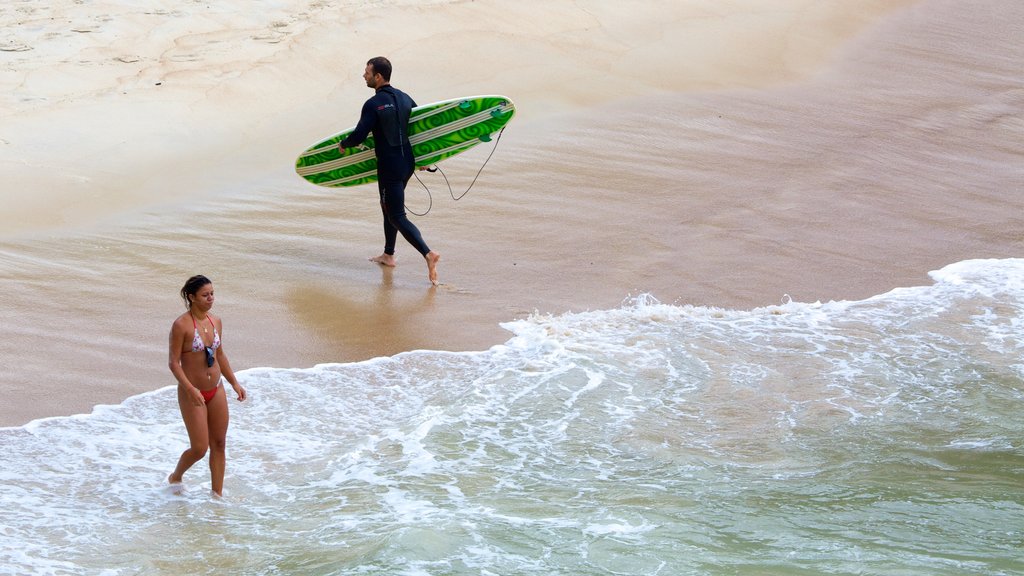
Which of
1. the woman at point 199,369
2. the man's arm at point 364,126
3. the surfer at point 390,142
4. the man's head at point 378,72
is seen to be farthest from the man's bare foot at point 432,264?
the woman at point 199,369

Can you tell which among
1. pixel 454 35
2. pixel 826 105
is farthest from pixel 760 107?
pixel 454 35

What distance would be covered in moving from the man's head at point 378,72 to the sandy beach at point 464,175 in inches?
59.8

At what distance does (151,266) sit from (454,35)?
5.89 m

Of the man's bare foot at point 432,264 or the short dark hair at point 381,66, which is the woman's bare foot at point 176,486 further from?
the short dark hair at point 381,66

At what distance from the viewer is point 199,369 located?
18.2ft

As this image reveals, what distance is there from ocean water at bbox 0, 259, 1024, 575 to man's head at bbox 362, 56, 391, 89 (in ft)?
6.66

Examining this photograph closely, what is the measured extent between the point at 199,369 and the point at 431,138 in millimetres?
4073

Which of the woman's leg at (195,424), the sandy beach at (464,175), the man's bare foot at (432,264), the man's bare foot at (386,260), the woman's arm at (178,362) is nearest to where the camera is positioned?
the woman's arm at (178,362)

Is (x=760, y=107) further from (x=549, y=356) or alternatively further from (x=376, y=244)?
(x=549, y=356)

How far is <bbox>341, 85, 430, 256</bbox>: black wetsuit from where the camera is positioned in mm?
8414

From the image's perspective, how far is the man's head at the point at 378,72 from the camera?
27.3 feet

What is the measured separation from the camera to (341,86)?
1226cm

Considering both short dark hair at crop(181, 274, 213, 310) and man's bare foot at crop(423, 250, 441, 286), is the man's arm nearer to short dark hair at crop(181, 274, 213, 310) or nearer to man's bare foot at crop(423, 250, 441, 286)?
man's bare foot at crop(423, 250, 441, 286)

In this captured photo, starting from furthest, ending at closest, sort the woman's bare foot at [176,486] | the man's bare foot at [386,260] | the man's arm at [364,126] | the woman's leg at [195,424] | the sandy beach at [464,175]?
1. the man's bare foot at [386,260]
2. the man's arm at [364,126]
3. the sandy beach at [464,175]
4. the woman's bare foot at [176,486]
5. the woman's leg at [195,424]
